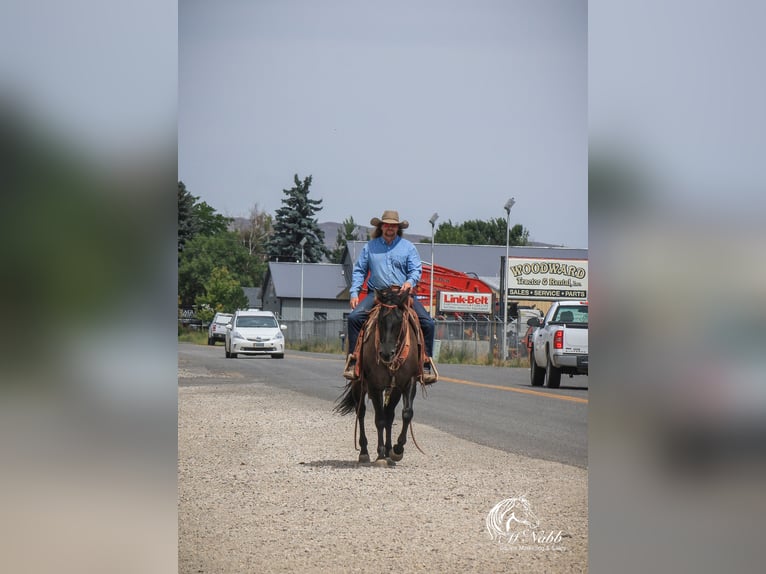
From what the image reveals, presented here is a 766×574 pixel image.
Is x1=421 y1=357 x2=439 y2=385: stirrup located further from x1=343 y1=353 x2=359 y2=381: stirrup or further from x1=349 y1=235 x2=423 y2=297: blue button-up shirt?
x1=349 y1=235 x2=423 y2=297: blue button-up shirt

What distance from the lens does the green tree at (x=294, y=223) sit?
716 centimetres

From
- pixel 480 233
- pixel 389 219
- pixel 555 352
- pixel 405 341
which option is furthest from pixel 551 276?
pixel 555 352

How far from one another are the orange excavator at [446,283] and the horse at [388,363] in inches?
5.5

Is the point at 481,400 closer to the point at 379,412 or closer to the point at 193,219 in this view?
the point at 379,412

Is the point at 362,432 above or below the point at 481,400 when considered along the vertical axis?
above

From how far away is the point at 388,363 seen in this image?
8719 mm

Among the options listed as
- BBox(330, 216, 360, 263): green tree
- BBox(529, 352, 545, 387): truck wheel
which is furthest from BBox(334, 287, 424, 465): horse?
BBox(529, 352, 545, 387): truck wheel

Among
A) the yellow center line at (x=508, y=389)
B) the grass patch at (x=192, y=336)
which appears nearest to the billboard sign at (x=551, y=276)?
the grass patch at (x=192, y=336)

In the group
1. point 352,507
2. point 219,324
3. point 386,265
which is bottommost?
point 352,507

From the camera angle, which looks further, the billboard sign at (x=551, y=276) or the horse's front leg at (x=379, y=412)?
the horse's front leg at (x=379, y=412)

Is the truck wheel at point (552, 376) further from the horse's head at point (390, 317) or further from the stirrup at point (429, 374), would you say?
the horse's head at point (390, 317)

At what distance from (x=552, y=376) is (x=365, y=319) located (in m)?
7.48
